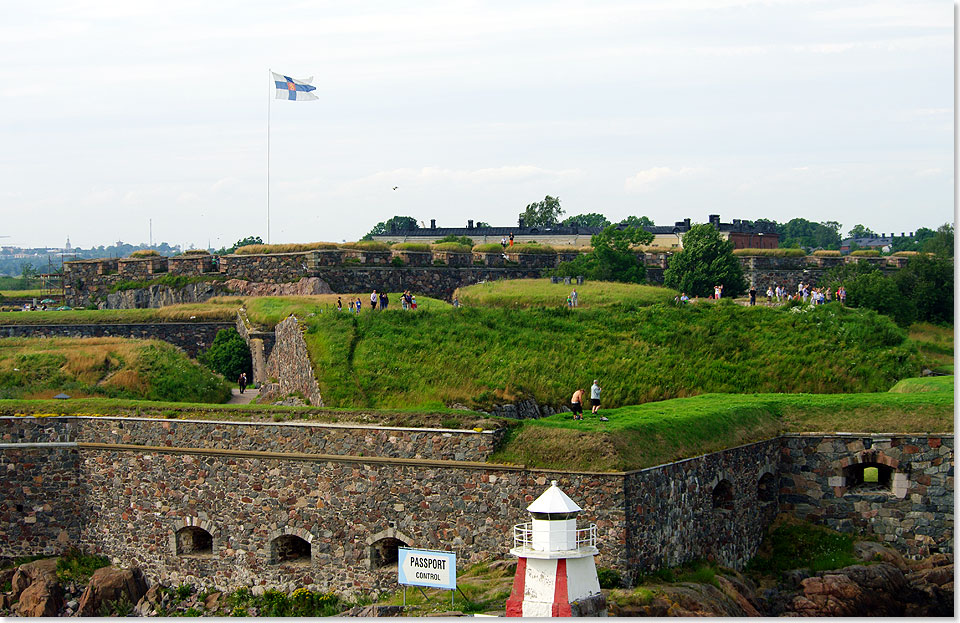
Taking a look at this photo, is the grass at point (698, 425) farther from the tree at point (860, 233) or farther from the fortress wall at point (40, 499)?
the tree at point (860, 233)

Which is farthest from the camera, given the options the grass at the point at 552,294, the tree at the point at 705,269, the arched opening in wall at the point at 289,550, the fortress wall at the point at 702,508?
the tree at the point at 705,269

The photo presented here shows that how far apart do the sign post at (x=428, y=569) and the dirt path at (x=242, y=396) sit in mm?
14879

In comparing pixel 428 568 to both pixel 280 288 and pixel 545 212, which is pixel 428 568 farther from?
pixel 545 212

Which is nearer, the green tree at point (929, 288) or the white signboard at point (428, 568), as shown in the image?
the white signboard at point (428, 568)

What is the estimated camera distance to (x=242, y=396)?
114ft

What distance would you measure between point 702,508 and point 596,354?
837cm

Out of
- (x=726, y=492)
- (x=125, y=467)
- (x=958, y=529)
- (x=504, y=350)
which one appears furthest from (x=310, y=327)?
(x=958, y=529)

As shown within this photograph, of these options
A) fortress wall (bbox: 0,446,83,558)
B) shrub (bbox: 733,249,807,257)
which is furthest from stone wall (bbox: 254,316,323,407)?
shrub (bbox: 733,249,807,257)

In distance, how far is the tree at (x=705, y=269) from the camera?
147ft

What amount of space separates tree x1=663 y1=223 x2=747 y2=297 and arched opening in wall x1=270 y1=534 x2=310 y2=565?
80.3 ft

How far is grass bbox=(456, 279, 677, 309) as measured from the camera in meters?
38.5

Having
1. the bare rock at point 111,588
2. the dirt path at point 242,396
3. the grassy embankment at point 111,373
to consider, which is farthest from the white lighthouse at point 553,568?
the dirt path at point 242,396

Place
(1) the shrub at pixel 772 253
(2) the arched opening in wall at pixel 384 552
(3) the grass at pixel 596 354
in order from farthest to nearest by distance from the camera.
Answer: (1) the shrub at pixel 772 253
(3) the grass at pixel 596 354
(2) the arched opening in wall at pixel 384 552

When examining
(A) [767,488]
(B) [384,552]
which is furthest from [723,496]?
(B) [384,552]
